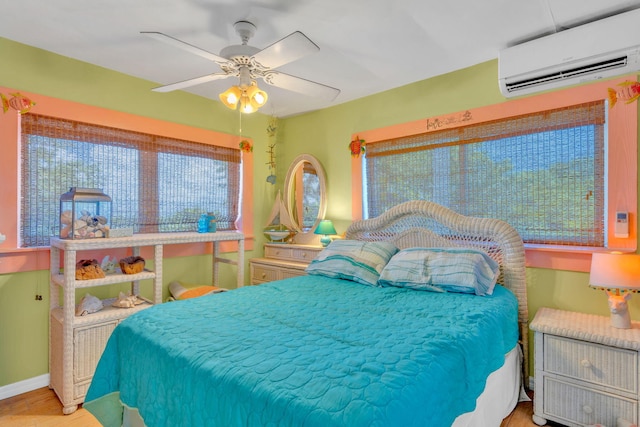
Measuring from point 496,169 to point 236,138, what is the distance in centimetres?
269

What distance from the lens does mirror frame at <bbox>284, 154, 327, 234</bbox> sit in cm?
384

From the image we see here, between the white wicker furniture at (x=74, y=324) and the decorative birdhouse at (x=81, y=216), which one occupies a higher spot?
the decorative birdhouse at (x=81, y=216)

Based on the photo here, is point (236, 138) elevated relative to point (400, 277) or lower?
elevated

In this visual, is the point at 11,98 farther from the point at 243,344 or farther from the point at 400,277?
the point at 400,277

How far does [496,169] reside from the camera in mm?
2705

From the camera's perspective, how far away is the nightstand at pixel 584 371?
6.06ft

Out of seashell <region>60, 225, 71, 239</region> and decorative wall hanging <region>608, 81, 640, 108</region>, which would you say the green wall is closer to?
seashell <region>60, 225, 71, 239</region>

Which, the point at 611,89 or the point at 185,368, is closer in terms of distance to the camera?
the point at 185,368

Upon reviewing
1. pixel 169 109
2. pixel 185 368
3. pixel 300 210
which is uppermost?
pixel 169 109

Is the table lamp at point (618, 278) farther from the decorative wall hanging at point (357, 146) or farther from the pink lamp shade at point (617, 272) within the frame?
the decorative wall hanging at point (357, 146)

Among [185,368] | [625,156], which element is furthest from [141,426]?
[625,156]

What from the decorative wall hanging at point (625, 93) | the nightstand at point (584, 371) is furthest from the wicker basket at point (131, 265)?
the decorative wall hanging at point (625, 93)

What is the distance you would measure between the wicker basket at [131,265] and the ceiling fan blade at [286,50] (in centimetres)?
185

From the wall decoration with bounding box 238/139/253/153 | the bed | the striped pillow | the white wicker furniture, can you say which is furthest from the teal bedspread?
the wall decoration with bounding box 238/139/253/153
